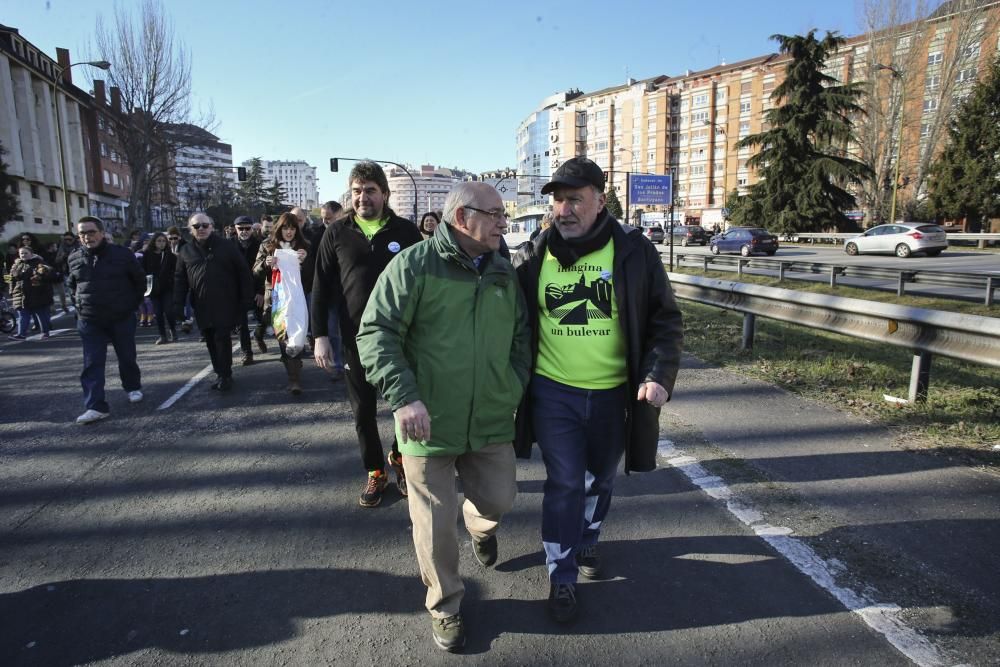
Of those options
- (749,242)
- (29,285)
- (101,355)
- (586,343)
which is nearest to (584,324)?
(586,343)

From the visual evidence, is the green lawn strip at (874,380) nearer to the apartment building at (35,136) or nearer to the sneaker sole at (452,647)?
the sneaker sole at (452,647)

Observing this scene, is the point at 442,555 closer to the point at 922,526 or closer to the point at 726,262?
the point at 922,526

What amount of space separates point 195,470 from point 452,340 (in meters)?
2.95

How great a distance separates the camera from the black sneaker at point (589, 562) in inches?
114

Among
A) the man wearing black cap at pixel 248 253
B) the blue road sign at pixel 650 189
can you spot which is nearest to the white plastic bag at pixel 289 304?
the man wearing black cap at pixel 248 253

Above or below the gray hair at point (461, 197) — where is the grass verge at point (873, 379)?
below

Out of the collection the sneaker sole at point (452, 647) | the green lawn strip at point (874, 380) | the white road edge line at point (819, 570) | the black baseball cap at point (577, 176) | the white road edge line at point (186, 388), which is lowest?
the sneaker sole at point (452, 647)

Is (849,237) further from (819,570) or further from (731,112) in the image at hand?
(731,112)

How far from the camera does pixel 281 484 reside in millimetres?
4098

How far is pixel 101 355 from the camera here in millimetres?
5949

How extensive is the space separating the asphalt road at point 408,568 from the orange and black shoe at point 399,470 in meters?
0.21

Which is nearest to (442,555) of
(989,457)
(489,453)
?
(489,453)

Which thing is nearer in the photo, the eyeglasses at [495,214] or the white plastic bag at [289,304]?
the eyeglasses at [495,214]

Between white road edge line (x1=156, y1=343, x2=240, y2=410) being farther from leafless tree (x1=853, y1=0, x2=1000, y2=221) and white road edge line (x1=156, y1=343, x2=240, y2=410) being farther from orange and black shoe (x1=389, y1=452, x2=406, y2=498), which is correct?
leafless tree (x1=853, y1=0, x2=1000, y2=221)
